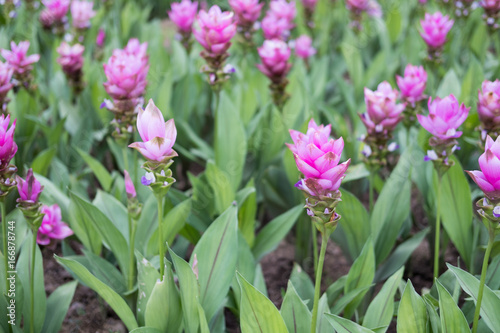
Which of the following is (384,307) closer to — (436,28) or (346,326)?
(346,326)

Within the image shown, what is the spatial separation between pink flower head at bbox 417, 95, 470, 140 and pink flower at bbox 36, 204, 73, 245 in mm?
1476

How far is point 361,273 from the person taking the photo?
6.75 ft

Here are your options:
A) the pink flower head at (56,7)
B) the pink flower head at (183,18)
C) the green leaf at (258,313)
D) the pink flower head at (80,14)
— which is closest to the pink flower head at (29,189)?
the green leaf at (258,313)

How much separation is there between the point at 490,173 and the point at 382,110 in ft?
2.22

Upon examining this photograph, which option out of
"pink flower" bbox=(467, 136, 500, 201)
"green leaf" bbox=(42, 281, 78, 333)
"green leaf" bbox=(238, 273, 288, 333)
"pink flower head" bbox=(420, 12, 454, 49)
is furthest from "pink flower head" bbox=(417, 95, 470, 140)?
"green leaf" bbox=(42, 281, 78, 333)

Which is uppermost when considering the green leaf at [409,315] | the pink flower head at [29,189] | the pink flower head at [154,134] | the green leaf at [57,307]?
the pink flower head at [154,134]

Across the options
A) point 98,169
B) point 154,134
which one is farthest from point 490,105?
point 98,169

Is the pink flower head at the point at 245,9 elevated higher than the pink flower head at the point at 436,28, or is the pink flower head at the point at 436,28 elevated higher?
the pink flower head at the point at 245,9

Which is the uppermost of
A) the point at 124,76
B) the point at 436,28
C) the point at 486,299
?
the point at 124,76

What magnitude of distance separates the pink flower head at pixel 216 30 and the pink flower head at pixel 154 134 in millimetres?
809

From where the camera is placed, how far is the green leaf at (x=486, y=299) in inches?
68.1

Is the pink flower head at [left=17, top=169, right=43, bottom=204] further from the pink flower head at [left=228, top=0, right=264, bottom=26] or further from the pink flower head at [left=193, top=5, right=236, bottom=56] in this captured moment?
the pink flower head at [left=228, top=0, right=264, bottom=26]

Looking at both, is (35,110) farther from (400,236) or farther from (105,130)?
(400,236)

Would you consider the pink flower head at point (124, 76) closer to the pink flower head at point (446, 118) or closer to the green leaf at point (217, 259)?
the green leaf at point (217, 259)
